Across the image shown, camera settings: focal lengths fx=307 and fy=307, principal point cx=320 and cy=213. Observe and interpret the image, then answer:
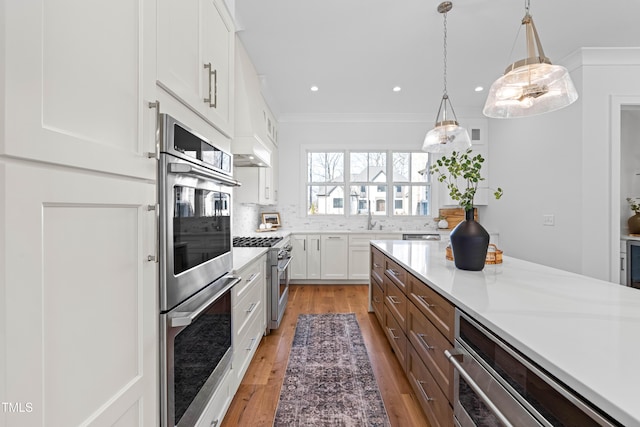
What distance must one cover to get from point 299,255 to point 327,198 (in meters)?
1.18

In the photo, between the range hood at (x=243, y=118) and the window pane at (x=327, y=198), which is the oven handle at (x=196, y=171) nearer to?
the range hood at (x=243, y=118)

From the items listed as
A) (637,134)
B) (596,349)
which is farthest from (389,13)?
(637,134)

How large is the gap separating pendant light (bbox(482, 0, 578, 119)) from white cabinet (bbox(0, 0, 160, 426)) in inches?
69.3

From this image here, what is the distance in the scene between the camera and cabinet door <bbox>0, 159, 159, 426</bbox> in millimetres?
523

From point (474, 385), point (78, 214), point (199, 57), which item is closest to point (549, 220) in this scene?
point (474, 385)

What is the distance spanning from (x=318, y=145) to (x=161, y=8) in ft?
14.2

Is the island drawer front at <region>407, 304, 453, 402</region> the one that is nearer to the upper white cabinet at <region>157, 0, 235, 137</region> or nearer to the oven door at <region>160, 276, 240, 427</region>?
the oven door at <region>160, 276, 240, 427</region>

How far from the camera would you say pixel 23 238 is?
0.54 m

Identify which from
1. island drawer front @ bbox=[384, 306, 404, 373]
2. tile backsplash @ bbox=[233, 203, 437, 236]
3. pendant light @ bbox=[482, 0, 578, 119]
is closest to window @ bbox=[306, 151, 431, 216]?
tile backsplash @ bbox=[233, 203, 437, 236]

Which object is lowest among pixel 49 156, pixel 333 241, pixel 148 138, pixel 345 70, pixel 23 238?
pixel 333 241

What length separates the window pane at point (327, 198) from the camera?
540 centimetres

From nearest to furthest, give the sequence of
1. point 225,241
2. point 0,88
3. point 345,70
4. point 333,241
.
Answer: point 0,88 < point 225,241 < point 345,70 < point 333,241

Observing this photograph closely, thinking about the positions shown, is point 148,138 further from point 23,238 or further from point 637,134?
point 637,134

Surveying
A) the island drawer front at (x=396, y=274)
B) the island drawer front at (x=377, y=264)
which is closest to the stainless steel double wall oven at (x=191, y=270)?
the island drawer front at (x=396, y=274)
